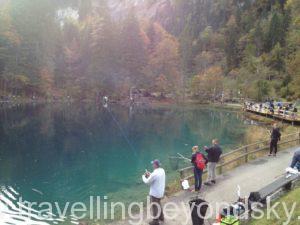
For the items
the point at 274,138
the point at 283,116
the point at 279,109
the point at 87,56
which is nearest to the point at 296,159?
the point at 274,138

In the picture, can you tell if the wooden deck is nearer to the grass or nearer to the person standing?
the person standing

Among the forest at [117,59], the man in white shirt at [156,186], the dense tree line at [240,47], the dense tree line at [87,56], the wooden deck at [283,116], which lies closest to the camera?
the man in white shirt at [156,186]

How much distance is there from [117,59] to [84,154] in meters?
60.4

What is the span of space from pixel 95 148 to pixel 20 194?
11.6 metres

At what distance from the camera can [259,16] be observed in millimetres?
119125

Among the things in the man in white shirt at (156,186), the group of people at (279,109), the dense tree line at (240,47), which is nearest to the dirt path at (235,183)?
the man in white shirt at (156,186)

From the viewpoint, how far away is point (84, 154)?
24.3 m

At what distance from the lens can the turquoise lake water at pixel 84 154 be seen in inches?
616

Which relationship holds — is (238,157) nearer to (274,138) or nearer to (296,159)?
(274,138)

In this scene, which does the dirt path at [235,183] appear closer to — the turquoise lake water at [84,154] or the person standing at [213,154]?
the person standing at [213,154]

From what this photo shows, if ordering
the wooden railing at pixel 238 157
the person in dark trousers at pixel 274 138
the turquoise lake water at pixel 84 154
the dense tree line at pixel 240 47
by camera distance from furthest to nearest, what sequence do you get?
the dense tree line at pixel 240 47 → the person in dark trousers at pixel 274 138 → the turquoise lake water at pixel 84 154 → the wooden railing at pixel 238 157

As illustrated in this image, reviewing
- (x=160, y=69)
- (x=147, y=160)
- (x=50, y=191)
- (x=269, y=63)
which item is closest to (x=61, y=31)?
Result: (x=160, y=69)

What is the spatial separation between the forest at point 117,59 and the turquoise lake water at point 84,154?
2886cm

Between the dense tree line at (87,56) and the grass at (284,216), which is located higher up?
the dense tree line at (87,56)
